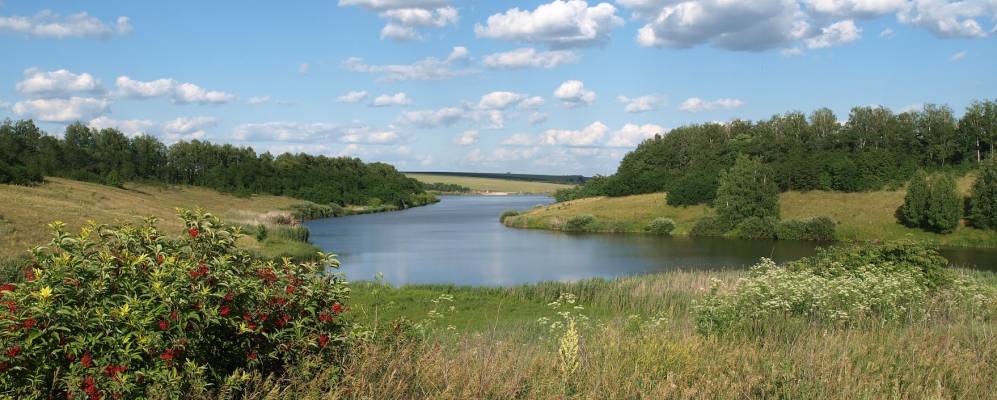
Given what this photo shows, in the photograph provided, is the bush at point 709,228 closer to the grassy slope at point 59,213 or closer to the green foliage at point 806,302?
the grassy slope at point 59,213

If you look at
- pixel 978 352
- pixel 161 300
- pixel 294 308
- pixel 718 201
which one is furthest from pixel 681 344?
pixel 718 201

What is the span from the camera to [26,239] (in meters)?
24.9

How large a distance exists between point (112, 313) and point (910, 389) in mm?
5569

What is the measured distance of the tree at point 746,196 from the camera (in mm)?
59531

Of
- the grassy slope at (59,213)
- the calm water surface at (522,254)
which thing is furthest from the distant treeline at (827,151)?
the grassy slope at (59,213)

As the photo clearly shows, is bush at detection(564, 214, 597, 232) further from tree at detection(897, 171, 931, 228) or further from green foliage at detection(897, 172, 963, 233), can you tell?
green foliage at detection(897, 172, 963, 233)

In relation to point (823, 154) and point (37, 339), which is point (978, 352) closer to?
point (37, 339)

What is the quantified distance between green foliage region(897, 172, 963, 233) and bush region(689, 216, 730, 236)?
13.6 m

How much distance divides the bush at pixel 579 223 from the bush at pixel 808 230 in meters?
16.6

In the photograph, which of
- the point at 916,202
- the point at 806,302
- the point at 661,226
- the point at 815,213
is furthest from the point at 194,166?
the point at 806,302

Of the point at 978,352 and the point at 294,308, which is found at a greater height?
the point at 294,308

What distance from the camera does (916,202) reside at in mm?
51906

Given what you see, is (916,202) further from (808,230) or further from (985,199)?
(808,230)

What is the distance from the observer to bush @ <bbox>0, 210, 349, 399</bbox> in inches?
151
